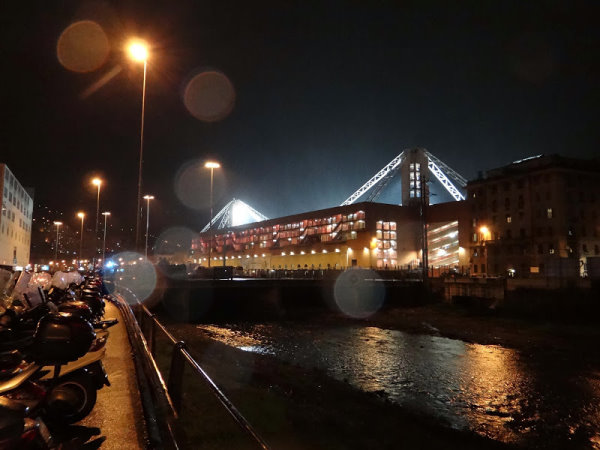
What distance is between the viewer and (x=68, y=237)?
10600cm

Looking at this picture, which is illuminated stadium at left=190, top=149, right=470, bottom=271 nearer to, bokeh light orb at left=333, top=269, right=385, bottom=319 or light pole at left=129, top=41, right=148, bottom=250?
bokeh light orb at left=333, top=269, right=385, bottom=319

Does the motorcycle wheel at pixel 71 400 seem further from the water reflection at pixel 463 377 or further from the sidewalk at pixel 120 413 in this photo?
the water reflection at pixel 463 377

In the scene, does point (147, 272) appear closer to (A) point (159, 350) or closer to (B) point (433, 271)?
(A) point (159, 350)

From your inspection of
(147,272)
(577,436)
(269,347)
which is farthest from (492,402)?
(147,272)

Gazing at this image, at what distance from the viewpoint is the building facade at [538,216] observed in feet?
217

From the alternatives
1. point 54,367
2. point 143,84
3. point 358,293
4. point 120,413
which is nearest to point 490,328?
point 358,293

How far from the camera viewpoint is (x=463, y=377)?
1889 centimetres

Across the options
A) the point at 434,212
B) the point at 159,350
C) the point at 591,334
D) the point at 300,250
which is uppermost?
the point at 434,212

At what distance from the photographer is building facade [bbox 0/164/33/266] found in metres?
60.7

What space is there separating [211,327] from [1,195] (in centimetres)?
4101

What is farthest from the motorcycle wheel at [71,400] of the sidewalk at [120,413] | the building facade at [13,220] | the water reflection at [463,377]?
the building facade at [13,220]

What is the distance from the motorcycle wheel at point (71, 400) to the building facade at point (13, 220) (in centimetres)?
5210

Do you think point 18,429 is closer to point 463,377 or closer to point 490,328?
point 463,377

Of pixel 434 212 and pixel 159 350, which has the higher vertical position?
pixel 434 212
